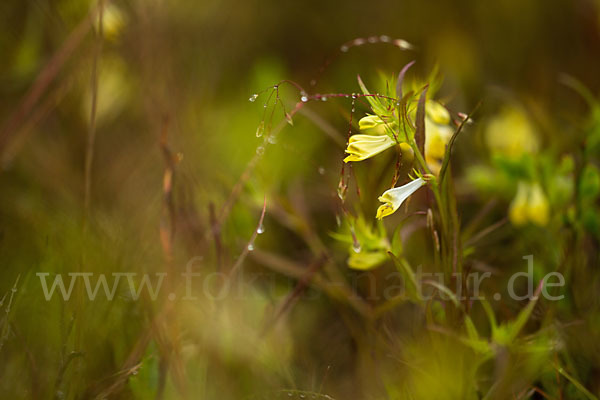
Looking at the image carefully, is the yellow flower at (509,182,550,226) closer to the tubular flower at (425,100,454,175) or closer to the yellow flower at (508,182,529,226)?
the yellow flower at (508,182,529,226)

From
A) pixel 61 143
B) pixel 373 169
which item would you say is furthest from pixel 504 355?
pixel 61 143

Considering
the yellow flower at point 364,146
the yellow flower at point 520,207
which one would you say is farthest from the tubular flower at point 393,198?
the yellow flower at point 520,207

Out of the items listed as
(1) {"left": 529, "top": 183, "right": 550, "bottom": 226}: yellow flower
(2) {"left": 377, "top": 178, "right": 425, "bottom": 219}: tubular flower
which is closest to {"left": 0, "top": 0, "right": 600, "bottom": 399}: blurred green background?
(1) {"left": 529, "top": 183, "right": 550, "bottom": 226}: yellow flower

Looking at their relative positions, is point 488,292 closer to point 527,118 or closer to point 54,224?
point 527,118

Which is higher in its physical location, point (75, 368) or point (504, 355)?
point (75, 368)

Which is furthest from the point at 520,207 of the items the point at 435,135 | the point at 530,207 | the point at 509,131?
the point at 509,131

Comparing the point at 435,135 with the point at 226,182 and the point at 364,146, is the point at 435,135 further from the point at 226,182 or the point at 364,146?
the point at 226,182
